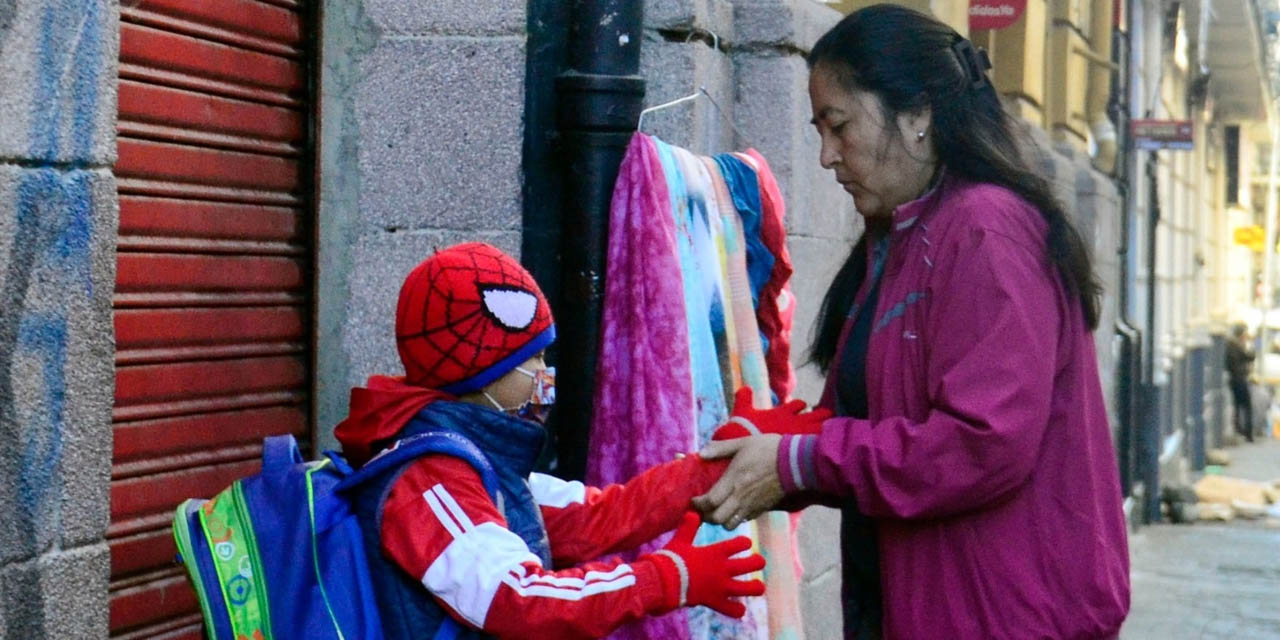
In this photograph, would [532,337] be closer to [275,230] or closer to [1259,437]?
[275,230]

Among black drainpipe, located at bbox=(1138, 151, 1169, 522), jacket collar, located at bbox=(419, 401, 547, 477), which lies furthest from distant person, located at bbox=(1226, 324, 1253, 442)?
jacket collar, located at bbox=(419, 401, 547, 477)

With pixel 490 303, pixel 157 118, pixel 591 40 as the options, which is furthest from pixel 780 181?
pixel 490 303

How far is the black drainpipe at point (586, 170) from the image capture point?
15.0 feet

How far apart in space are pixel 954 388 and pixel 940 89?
1.89 feet

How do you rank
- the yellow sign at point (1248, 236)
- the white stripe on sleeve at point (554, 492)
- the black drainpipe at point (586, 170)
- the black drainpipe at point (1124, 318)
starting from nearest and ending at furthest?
the white stripe on sleeve at point (554, 492) → the black drainpipe at point (586, 170) → the black drainpipe at point (1124, 318) → the yellow sign at point (1248, 236)

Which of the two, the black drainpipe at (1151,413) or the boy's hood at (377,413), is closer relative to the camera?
the boy's hood at (377,413)

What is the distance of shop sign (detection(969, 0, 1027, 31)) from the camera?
397 inches

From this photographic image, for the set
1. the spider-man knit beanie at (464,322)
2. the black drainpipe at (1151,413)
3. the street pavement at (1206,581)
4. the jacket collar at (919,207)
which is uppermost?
the jacket collar at (919,207)

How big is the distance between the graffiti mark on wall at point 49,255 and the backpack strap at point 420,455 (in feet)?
2.10

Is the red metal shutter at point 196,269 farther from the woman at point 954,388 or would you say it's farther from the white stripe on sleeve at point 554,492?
the woman at point 954,388

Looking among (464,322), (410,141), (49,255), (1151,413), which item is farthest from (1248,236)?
(49,255)

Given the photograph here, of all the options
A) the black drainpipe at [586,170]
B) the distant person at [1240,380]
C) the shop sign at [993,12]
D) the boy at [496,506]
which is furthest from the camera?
the distant person at [1240,380]

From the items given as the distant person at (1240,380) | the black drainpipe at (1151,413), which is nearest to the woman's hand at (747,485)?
the black drainpipe at (1151,413)

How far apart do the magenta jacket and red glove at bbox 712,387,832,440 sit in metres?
0.25
